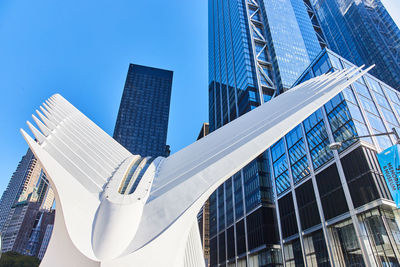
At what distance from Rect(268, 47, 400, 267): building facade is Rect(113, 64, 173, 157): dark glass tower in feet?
360

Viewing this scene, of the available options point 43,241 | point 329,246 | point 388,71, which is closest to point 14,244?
point 43,241

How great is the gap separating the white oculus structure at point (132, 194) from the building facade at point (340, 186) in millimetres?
13726

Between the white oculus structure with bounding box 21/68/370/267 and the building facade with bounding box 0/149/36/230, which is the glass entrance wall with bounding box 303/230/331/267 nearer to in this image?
the white oculus structure with bounding box 21/68/370/267

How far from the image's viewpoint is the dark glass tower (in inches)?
5650

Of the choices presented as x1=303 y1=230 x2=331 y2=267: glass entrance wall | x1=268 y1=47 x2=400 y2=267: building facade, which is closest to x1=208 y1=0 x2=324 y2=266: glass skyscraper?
x1=268 y1=47 x2=400 y2=267: building facade

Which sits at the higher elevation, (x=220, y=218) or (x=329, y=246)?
(x=220, y=218)

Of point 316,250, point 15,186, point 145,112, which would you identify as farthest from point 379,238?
point 15,186

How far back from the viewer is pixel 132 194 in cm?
1453

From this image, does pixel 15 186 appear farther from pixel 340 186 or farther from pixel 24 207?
pixel 340 186

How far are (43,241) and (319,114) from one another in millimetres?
159861

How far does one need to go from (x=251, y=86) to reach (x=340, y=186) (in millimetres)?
39041

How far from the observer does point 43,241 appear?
14250cm

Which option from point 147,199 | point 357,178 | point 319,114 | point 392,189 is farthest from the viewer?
point 319,114

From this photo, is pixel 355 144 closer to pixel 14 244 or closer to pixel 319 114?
pixel 319 114
